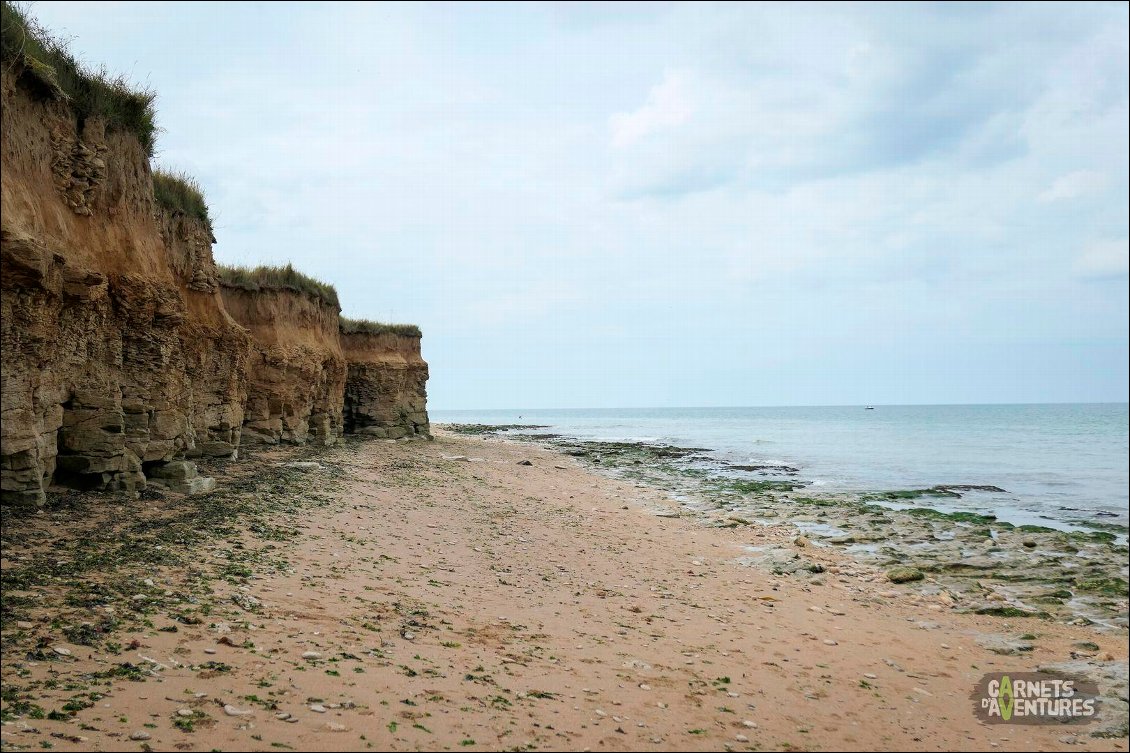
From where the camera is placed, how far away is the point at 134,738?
4094 mm

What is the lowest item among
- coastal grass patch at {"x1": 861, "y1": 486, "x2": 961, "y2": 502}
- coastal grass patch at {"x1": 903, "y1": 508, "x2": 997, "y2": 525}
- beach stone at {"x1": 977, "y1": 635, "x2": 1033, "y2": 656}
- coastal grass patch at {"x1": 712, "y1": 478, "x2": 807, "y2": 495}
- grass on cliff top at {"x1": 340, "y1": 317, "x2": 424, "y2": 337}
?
coastal grass patch at {"x1": 712, "y1": 478, "x2": 807, "y2": 495}

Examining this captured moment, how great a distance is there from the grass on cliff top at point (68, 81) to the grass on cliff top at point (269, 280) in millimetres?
11272

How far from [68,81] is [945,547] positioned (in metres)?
19.0

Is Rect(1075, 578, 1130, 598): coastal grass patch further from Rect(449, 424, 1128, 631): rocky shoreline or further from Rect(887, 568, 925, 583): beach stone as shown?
Rect(887, 568, 925, 583): beach stone

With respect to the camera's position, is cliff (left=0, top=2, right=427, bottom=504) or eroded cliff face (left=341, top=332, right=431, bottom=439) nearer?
cliff (left=0, top=2, right=427, bottom=504)

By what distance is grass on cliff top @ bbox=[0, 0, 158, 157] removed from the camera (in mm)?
7934

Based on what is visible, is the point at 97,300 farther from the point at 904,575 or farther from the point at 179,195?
the point at 904,575

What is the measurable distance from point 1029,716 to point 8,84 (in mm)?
13730

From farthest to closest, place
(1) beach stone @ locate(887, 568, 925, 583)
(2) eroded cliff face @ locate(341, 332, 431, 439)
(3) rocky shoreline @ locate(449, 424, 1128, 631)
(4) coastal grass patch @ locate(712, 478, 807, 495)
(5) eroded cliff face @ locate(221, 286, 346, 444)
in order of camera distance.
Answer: (2) eroded cliff face @ locate(341, 332, 431, 439), (4) coastal grass patch @ locate(712, 478, 807, 495), (5) eroded cliff face @ locate(221, 286, 346, 444), (1) beach stone @ locate(887, 568, 925, 583), (3) rocky shoreline @ locate(449, 424, 1128, 631)

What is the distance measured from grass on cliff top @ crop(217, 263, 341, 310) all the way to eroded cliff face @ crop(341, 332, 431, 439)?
313 inches

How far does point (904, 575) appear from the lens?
11.8 m

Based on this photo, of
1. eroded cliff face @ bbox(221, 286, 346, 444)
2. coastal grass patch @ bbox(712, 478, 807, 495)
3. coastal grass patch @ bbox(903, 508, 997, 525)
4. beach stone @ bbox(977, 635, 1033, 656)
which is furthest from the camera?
coastal grass patch @ bbox(712, 478, 807, 495)

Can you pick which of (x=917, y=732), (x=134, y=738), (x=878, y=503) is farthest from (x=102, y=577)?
(x=878, y=503)

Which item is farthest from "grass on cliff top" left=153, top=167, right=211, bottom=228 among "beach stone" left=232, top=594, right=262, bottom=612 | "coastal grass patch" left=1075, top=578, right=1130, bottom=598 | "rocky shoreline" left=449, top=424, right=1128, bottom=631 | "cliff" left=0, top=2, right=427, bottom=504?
"coastal grass patch" left=1075, top=578, right=1130, bottom=598
